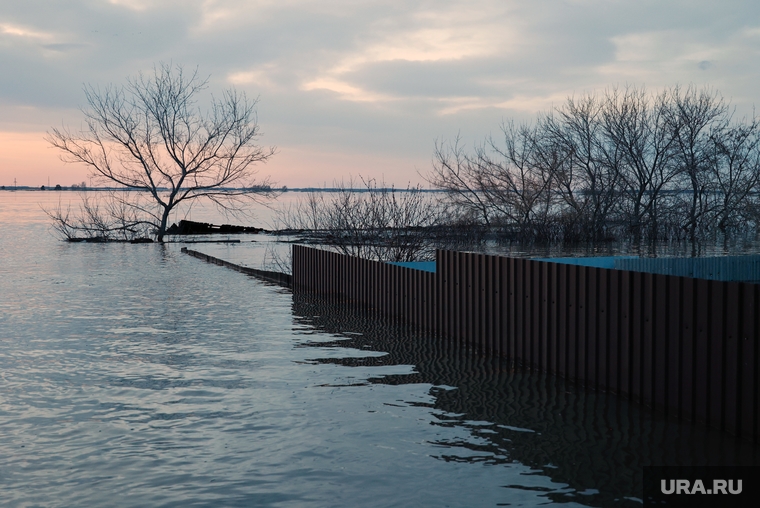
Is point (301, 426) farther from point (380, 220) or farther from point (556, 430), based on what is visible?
point (380, 220)

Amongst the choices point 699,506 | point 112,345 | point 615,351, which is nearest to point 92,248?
point 112,345

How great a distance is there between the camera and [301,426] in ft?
22.1

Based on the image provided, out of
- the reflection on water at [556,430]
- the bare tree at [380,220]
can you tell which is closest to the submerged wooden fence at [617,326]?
the reflection on water at [556,430]

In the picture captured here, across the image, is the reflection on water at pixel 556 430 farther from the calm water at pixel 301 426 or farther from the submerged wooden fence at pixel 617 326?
the submerged wooden fence at pixel 617 326

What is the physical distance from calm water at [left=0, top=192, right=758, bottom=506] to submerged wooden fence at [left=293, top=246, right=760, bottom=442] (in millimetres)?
284

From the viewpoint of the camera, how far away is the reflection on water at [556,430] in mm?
5598

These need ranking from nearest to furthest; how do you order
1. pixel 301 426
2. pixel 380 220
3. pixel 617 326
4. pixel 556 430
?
pixel 556 430
pixel 301 426
pixel 617 326
pixel 380 220

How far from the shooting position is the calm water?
526 centimetres

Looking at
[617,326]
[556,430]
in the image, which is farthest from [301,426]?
[617,326]

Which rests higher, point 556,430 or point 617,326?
point 617,326

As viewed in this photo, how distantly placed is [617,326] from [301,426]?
338 cm

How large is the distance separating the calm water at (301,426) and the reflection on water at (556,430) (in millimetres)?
23

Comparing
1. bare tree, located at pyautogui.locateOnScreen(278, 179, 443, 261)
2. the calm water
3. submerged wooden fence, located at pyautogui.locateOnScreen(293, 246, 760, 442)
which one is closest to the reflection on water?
the calm water

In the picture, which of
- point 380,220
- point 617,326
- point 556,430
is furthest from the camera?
point 380,220
